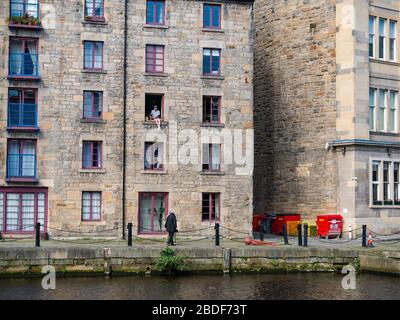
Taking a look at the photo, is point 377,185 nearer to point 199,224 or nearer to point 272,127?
point 272,127

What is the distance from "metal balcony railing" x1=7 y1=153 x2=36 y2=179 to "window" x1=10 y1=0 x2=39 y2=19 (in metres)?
6.01

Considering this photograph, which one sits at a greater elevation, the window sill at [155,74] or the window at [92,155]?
the window sill at [155,74]

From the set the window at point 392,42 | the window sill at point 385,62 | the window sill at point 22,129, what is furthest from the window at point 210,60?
the window at point 392,42

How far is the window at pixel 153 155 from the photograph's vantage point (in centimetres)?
3450

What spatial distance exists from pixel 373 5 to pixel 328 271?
15.2 meters

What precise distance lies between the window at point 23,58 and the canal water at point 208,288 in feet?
35.5

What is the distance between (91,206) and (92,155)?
7.29 ft

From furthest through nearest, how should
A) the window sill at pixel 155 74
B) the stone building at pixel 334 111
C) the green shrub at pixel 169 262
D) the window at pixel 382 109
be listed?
the window at pixel 382 109 → the stone building at pixel 334 111 → the window sill at pixel 155 74 → the green shrub at pixel 169 262

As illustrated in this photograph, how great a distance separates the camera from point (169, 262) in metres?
27.0

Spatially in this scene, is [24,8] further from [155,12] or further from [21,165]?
[21,165]

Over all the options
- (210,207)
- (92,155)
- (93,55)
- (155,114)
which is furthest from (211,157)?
(93,55)

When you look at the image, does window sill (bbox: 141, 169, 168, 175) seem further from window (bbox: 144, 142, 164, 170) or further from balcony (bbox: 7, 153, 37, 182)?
balcony (bbox: 7, 153, 37, 182)

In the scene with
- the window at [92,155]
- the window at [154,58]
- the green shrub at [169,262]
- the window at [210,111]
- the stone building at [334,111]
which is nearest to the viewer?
the green shrub at [169,262]

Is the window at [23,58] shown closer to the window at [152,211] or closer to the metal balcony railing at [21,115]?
the metal balcony railing at [21,115]
